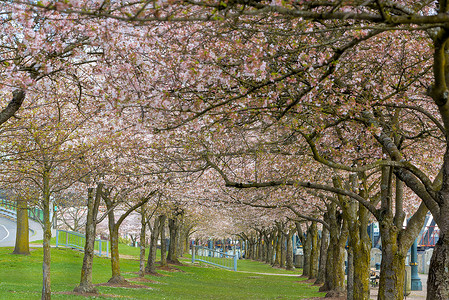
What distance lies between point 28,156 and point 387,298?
886 cm

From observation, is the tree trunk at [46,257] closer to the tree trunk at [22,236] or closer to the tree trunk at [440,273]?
the tree trunk at [440,273]

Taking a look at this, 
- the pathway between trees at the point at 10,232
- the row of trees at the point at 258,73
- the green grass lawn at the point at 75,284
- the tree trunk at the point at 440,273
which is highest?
the row of trees at the point at 258,73

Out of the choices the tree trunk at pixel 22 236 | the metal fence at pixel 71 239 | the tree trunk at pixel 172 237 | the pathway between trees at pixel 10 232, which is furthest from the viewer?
the pathway between trees at pixel 10 232

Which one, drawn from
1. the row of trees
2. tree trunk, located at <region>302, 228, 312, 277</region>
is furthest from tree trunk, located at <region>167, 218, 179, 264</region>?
the row of trees

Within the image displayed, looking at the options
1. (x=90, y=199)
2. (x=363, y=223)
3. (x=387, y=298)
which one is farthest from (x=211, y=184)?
(x=387, y=298)

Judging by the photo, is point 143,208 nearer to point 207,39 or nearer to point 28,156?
point 28,156

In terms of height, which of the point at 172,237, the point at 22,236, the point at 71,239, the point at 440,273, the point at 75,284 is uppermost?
the point at 440,273

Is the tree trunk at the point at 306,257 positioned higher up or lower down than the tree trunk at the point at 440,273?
lower down

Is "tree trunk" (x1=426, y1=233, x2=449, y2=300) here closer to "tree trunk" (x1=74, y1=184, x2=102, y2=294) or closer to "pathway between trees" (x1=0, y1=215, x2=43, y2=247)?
"tree trunk" (x1=74, y1=184, x2=102, y2=294)

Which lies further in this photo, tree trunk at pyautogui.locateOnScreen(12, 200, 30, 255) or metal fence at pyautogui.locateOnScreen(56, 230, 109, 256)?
metal fence at pyautogui.locateOnScreen(56, 230, 109, 256)

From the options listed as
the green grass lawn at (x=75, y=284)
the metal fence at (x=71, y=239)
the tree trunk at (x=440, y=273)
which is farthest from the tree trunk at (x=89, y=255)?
the metal fence at (x=71, y=239)

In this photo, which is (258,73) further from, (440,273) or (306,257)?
(306,257)

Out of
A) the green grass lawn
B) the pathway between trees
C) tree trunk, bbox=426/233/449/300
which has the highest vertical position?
tree trunk, bbox=426/233/449/300

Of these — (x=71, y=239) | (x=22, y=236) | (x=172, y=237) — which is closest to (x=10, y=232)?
(x=71, y=239)
